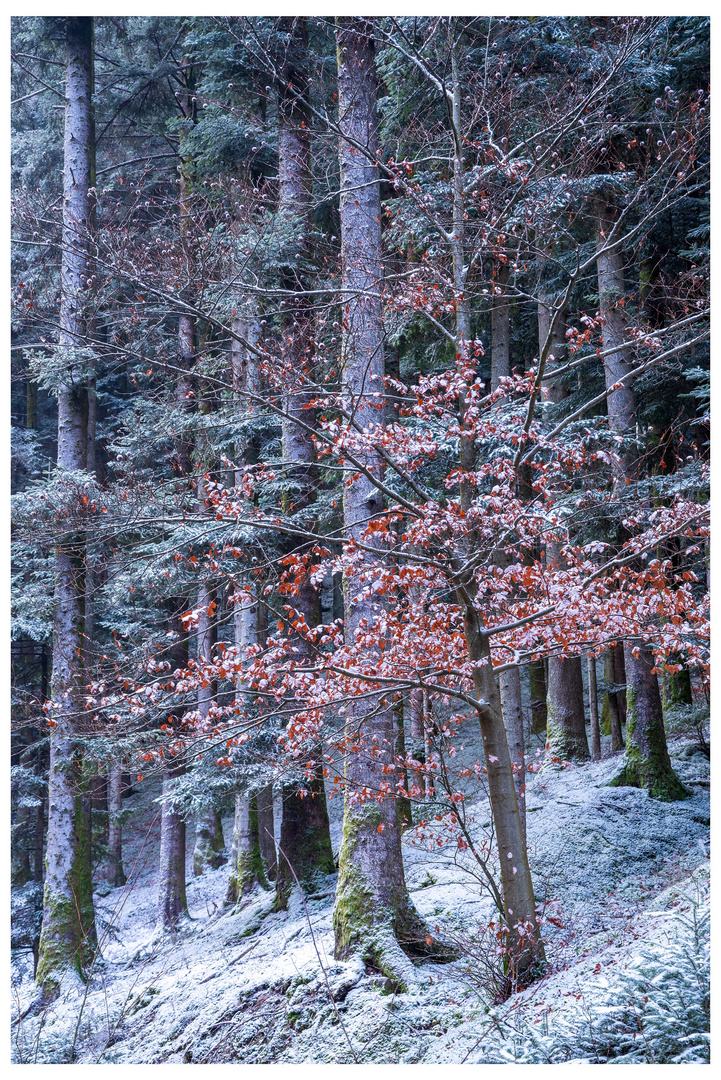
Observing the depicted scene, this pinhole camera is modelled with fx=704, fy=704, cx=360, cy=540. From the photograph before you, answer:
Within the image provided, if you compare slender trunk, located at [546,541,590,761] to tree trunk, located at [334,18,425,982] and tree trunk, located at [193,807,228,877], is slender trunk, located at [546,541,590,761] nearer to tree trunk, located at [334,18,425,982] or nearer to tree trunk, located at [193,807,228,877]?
tree trunk, located at [334,18,425,982]

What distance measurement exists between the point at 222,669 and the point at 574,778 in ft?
24.5

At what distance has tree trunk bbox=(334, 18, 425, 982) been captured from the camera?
18.7 feet

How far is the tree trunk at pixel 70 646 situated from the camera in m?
7.82

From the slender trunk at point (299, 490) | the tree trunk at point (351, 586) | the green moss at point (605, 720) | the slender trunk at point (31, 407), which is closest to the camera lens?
the tree trunk at point (351, 586)

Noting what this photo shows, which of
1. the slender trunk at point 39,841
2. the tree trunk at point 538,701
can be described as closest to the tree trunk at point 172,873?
the slender trunk at point 39,841

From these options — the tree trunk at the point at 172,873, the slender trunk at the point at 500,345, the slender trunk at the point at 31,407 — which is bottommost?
the tree trunk at the point at 172,873

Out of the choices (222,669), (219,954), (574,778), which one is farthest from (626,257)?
(219,954)

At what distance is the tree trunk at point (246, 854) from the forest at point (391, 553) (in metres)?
0.04

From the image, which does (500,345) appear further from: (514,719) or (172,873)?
(172,873)

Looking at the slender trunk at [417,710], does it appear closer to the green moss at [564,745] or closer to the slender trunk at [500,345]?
the green moss at [564,745]

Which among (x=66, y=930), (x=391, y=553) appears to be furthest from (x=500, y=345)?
(x=66, y=930)

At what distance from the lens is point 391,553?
15.5 feet

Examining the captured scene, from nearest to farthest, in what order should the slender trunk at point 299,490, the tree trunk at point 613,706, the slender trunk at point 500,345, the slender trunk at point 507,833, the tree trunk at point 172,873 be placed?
the slender trunk at point 507,833, the slender trunk at point 299,490, the slender trunk at point 500,345, the tree trunk at point 172,873, the tree trunk at point 613,706

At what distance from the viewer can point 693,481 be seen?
21.0ft
